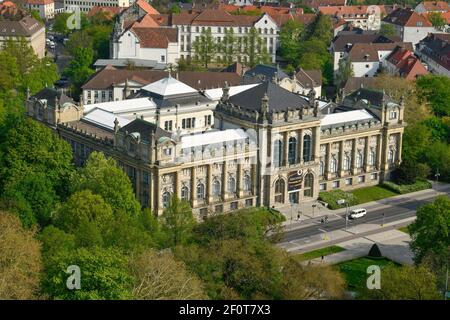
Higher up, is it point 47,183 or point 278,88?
point 278,88

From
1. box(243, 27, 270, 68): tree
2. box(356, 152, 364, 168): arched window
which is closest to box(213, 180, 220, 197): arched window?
box(356, 152, 364, 168): arched window

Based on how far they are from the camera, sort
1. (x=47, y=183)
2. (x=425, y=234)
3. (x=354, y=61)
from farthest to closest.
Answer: (x=354, y=61) < (x=47, y=183) < (x=425, y=234)

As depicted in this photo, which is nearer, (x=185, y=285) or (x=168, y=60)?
(x=185, y=285)

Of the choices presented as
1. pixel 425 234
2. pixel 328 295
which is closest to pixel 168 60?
pixel 425 234

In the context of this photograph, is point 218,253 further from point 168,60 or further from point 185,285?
point 168,60

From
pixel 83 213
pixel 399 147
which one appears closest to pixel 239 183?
pixel 83 213

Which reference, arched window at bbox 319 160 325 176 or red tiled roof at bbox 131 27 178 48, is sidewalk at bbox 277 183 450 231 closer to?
arched window at bbox 319 160 325 176
